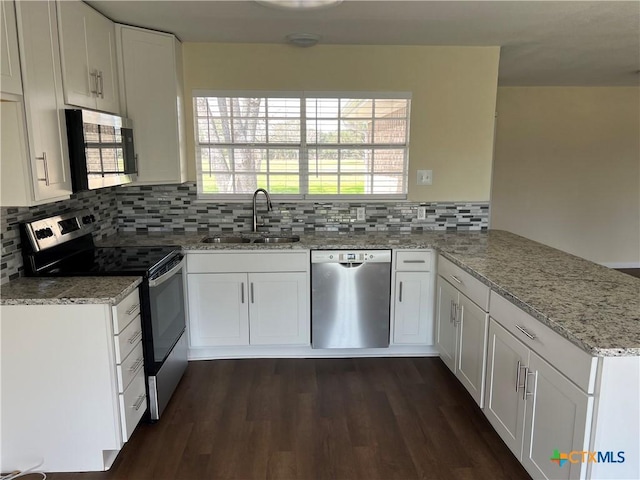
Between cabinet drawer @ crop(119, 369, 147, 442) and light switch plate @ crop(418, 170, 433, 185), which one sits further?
light switch plate @ crop(418, 170, 433, 185)

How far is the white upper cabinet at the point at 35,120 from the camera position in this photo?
1.98 m

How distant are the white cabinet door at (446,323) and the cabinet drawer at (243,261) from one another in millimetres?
984

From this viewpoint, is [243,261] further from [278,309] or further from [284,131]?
[284,131]

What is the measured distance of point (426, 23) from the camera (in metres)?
2.86

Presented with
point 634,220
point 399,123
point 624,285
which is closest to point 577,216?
point 634,220

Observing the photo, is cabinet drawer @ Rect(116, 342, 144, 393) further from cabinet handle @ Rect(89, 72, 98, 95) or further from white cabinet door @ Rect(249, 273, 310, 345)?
cabinet handle @ Rect(89, 72, 98, 95)

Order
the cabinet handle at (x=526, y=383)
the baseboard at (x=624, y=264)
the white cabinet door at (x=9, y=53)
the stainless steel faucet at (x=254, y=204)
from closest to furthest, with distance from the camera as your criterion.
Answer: the white cabinet door at (x=9, y=53)
the cabinet handle at (x=526, y=383)
the stainless steel faucet at (x=254, y=204)
the baseboard at (x=624, y=264)

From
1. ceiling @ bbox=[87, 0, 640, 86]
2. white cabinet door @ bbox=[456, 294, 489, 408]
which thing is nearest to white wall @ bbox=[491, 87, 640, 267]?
ceiling @ bbox=[87, 0, 640, 86]

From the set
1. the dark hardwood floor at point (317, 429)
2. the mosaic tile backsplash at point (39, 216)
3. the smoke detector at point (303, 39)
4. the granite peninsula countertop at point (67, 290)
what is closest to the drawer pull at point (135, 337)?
the granite peninsula countertop at point (67, 290)

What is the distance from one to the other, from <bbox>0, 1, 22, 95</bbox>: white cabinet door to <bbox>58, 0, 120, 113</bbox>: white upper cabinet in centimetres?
36

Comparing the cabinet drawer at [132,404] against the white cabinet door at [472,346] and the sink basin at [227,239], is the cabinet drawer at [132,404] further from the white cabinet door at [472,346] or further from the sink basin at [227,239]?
the white cabinet door at [472,346]

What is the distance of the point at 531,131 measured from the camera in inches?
217

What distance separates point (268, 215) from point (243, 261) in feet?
1.93

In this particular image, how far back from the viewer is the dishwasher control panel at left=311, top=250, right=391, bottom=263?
3.21 meters
